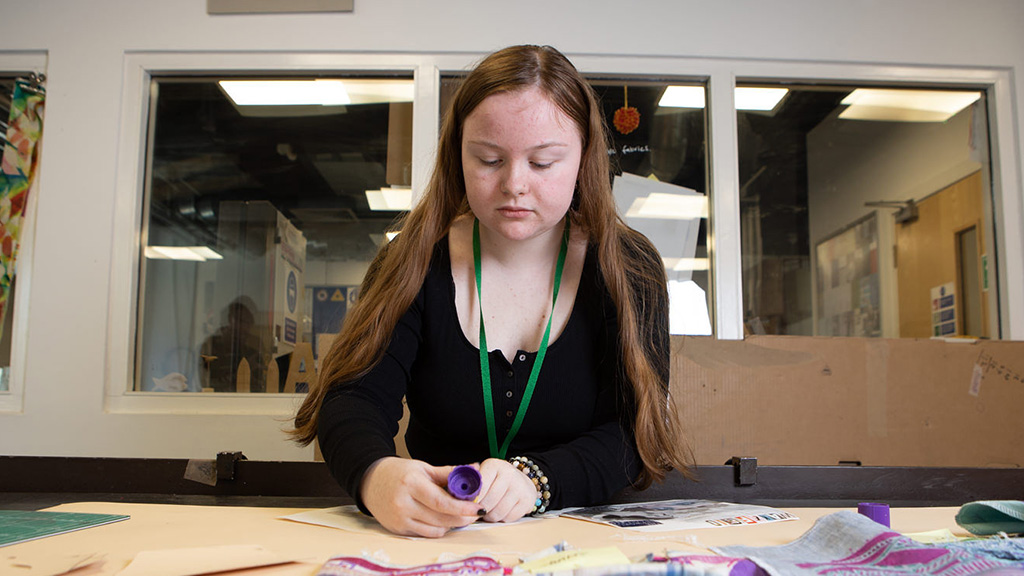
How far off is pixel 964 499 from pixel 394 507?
91cm

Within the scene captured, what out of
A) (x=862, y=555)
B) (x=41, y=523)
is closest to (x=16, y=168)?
(x=41, y=523)

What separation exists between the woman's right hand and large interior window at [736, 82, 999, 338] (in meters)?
1.94

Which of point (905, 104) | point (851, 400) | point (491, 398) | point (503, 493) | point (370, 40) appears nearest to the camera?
point (503, 493)

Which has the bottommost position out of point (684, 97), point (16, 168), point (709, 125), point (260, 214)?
point (260, 214)

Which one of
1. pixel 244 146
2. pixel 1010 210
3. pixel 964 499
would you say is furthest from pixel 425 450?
pixel 1010 210

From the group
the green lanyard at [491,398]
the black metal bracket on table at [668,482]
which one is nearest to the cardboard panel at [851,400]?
the black metal bracket on table at [668,482]

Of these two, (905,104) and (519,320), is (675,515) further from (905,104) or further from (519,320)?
(905,104)

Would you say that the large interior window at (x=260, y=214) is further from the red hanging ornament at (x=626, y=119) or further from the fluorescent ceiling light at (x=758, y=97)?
the fluorescent ceiling light at (x=758, y=97)

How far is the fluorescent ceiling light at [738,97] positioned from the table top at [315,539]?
193cm

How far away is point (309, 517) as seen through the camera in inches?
33.9

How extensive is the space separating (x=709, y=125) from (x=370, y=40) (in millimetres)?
1195

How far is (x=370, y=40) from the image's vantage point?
251 centimetres

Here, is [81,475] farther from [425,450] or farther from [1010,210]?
[1010,210]

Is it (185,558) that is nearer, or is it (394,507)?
(185,558)
